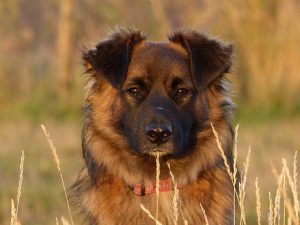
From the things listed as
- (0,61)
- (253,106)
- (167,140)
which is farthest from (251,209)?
(0,61)

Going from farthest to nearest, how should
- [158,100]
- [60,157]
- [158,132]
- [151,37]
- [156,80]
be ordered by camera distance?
1. [151,37]
2. [60,157]
3. [156,80]
4. [158,100]
5. [158,132]

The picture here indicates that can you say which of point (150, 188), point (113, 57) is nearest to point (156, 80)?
point (113, 57)

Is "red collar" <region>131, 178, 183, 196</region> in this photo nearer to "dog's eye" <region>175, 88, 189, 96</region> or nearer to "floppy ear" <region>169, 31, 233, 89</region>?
"dog's eye" <region>175, 88, 189, 96</region>

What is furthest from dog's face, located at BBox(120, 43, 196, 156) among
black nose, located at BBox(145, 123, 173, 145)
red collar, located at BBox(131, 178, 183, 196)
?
red collar, located at BBox(131, 178, 183, 196)

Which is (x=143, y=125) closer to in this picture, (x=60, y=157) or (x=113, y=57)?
(x=113, y=57)

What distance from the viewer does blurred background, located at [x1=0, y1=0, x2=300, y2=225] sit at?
1343 cm

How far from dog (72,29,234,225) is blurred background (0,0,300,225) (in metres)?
5.70

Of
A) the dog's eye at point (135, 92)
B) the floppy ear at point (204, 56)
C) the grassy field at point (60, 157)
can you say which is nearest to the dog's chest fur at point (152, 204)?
the dog's eye at point (135, 92)

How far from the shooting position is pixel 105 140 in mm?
5621

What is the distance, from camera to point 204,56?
5637mm

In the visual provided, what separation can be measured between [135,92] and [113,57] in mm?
287

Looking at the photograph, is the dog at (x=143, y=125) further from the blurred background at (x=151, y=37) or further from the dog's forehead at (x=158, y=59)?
the blurred background at (x=151, y=37)

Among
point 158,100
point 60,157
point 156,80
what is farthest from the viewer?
point 60,157

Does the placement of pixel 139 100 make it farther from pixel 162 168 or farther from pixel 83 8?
pixel 83 8
